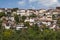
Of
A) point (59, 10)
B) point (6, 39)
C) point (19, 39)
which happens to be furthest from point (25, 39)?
point (59, 10)

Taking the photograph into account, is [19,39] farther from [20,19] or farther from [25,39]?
[20,19]

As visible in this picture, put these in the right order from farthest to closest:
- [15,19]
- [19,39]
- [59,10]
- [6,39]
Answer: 1. [59,10]
2. [15,19]
3. [6,39]
4. [19,39]

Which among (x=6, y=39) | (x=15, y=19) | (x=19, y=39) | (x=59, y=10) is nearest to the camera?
(x=19, y=39)

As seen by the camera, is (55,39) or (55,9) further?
(55,9)

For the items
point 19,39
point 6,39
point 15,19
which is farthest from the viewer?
point 15,19

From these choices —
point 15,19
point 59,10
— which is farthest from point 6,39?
point 59,10

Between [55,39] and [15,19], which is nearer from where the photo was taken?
[55,39]

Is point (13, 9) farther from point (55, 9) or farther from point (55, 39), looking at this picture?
point (55, 39)

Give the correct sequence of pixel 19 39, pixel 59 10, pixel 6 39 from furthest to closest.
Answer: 1. pixel 59 10
2. pixel 6 39
3. pixel 19 39

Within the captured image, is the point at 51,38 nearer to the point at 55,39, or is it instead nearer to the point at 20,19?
the point at 55,39
